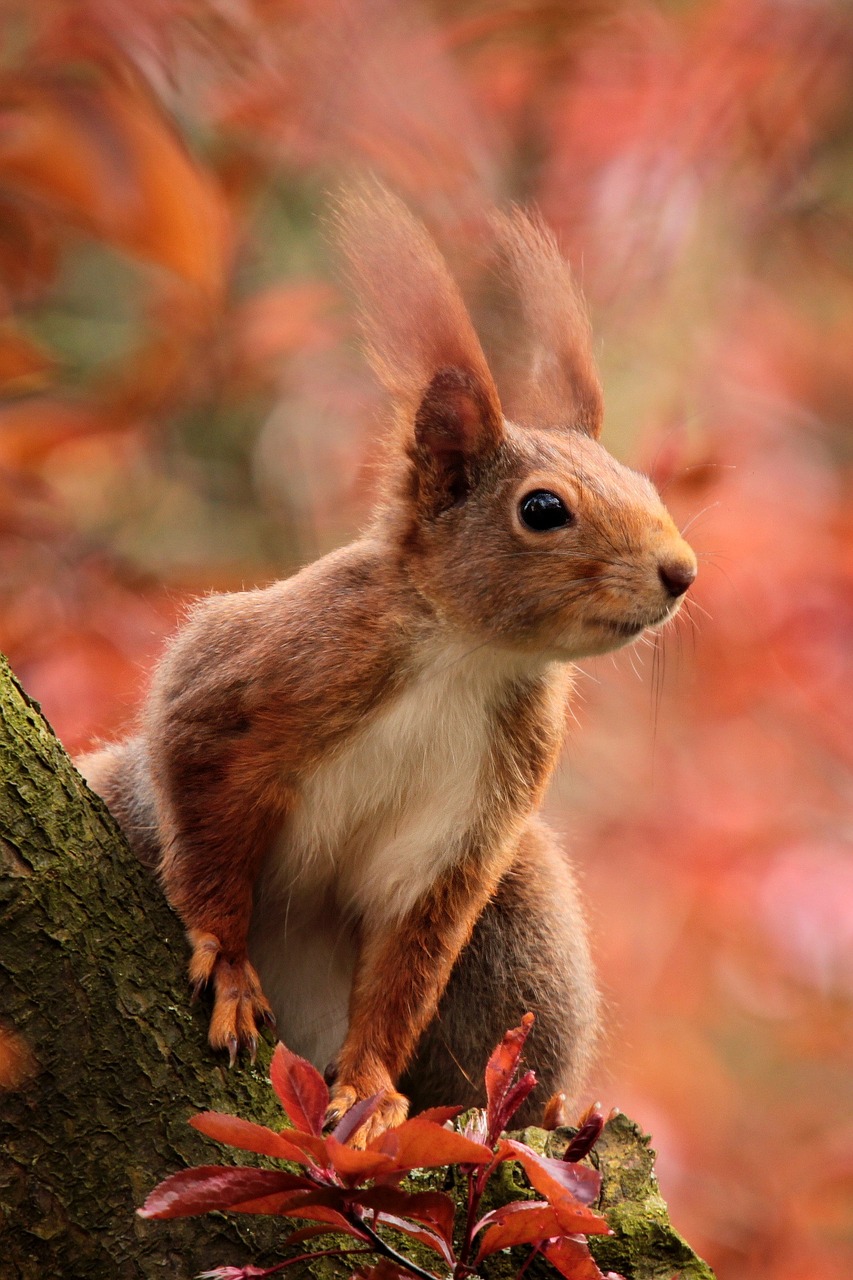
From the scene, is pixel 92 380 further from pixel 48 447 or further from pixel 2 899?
pixel 2 899

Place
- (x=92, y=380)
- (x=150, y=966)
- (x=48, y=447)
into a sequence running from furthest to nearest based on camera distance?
1. (x=92, y=380)
2. (x=48, y=447)
3. (x=150, y=966)

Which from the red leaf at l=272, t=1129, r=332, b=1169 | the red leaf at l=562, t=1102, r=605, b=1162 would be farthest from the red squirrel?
the red leaf at l=272, t=1129, r=332, b=1169

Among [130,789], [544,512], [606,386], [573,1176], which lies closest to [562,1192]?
[573,1176]

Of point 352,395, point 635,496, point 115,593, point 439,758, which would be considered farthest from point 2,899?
point 352,395

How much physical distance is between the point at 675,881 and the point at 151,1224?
2.14 m

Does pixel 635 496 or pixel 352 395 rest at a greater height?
pixel 352 395

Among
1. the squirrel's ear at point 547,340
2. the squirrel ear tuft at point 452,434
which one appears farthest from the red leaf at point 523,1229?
the squirrel's ear at point 547,340

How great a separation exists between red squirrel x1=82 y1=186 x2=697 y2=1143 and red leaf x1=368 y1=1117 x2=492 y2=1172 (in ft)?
2.19

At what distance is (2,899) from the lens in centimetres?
→ 146

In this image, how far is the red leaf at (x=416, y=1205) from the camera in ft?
3.85

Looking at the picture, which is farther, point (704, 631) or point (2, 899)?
point (704, 631)

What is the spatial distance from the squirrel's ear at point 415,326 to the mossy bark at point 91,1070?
73 cm

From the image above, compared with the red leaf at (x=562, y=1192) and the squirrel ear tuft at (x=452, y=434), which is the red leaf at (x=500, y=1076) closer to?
the red leaf at (x=562, y=1192)

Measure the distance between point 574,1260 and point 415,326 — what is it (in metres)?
1.23
